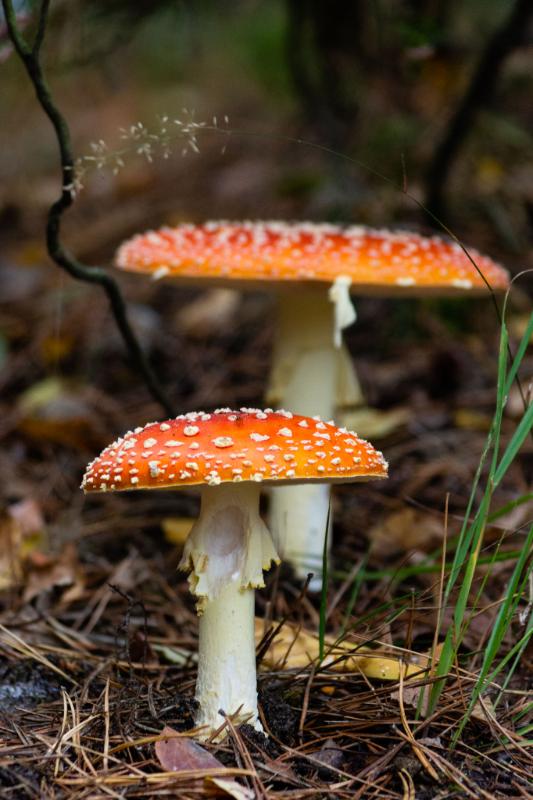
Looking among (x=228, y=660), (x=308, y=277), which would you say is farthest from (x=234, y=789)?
(x=308, y=277)

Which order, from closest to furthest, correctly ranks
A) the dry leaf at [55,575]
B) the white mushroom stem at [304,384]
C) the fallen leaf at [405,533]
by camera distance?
the dry leaf at [55,575] → the fallen leaf at [405,533] → the white mushroom stem at [304,384]

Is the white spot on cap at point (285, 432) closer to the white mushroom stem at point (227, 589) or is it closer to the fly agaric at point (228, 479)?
the fly agaric at point (228, 479)

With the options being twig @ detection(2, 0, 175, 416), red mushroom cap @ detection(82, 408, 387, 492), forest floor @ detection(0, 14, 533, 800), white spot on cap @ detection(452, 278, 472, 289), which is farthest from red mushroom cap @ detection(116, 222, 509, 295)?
red mushroom cap @ detection(82, 408, 387, 492)

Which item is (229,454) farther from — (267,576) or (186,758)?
(267,576)

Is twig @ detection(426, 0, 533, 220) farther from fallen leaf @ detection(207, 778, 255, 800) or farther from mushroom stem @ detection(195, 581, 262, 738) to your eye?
fallen leaf @ detection(207, 778, 255, 800)

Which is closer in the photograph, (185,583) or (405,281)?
(405,281)

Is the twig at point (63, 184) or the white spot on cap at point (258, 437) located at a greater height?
the twig at point (63, 184)

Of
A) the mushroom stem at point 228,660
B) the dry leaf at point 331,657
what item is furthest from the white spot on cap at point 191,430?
the dry leaf at point 331,657

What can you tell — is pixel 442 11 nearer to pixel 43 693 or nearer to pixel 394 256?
pixel 394 256
